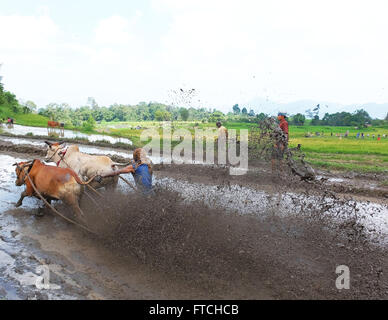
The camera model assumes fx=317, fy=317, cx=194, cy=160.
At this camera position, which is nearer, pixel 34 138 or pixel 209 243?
pixel 209 243

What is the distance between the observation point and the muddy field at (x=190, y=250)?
4.48 metres

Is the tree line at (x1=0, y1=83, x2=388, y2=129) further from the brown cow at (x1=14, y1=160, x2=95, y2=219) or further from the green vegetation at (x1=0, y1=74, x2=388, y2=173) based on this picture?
the brown cow at (x1=14, y1=160, x2=95, y2=219)

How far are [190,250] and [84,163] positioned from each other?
3.48 meters

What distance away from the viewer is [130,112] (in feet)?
235

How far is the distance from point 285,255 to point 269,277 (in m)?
0.86

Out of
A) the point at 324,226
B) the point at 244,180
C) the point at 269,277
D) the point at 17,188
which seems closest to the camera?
the point at 269,277

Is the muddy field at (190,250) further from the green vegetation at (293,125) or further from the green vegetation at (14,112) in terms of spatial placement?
the green vegetation at (14,112)

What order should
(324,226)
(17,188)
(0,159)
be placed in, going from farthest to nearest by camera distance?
(0,159), (17,188), (324,226)

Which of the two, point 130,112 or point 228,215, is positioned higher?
point 130,112

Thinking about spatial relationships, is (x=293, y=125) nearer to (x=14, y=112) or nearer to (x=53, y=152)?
(x=14, y=112)

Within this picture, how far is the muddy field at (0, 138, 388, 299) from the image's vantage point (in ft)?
14.7
